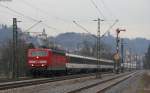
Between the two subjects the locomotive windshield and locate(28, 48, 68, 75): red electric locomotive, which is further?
the locomotive windshield

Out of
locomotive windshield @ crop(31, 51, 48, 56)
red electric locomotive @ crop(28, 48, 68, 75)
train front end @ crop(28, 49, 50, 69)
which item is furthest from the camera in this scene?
locomotive windshield @ crop(31, 51, 48, 56)

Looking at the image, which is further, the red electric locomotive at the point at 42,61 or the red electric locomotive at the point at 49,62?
the red electric locomotive at the point at 49,62

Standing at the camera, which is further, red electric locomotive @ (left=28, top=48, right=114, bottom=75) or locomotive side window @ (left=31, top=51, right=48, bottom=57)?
locomotive side window @ (left=31, top=51, right=48, bottom=57)

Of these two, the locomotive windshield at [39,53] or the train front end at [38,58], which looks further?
the locomotive windshield at [39,53]

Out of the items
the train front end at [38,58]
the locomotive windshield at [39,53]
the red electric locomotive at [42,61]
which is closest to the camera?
the red electric locomotive at [42,61]

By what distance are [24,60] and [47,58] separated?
70.2 ft

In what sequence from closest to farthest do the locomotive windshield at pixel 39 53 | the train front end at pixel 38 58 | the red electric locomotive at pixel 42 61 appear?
the red electric locomotive at pixel 42 61 → the train front end at pixel 38 58 → the locomotive windshield at pixel 39 53

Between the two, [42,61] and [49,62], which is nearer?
[49,62]

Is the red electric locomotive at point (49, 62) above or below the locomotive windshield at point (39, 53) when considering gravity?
below

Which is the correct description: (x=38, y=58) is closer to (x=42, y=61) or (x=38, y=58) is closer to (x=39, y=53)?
(x=42, y=61)

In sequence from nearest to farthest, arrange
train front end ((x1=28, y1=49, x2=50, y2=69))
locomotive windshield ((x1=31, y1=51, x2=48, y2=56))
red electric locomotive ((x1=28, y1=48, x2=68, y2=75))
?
1. red electric locomotive ((x1=28, y1=48, x2=68, y2=75))
2. train front end ((x1=28, y1=49, x2=50, y2=69))
3. locomotive windshield ((x1=31, y1=51, x2=48, y2=56))

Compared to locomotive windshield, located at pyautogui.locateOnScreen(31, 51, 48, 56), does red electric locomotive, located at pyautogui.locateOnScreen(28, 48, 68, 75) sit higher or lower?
Answer: lower

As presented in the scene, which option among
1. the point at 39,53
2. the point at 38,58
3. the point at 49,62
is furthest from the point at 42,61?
the point at 39,53

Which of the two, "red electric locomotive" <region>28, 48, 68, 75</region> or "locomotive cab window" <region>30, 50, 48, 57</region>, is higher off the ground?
"locomotive cab window" <region>30, 50, 48, 57</region>
